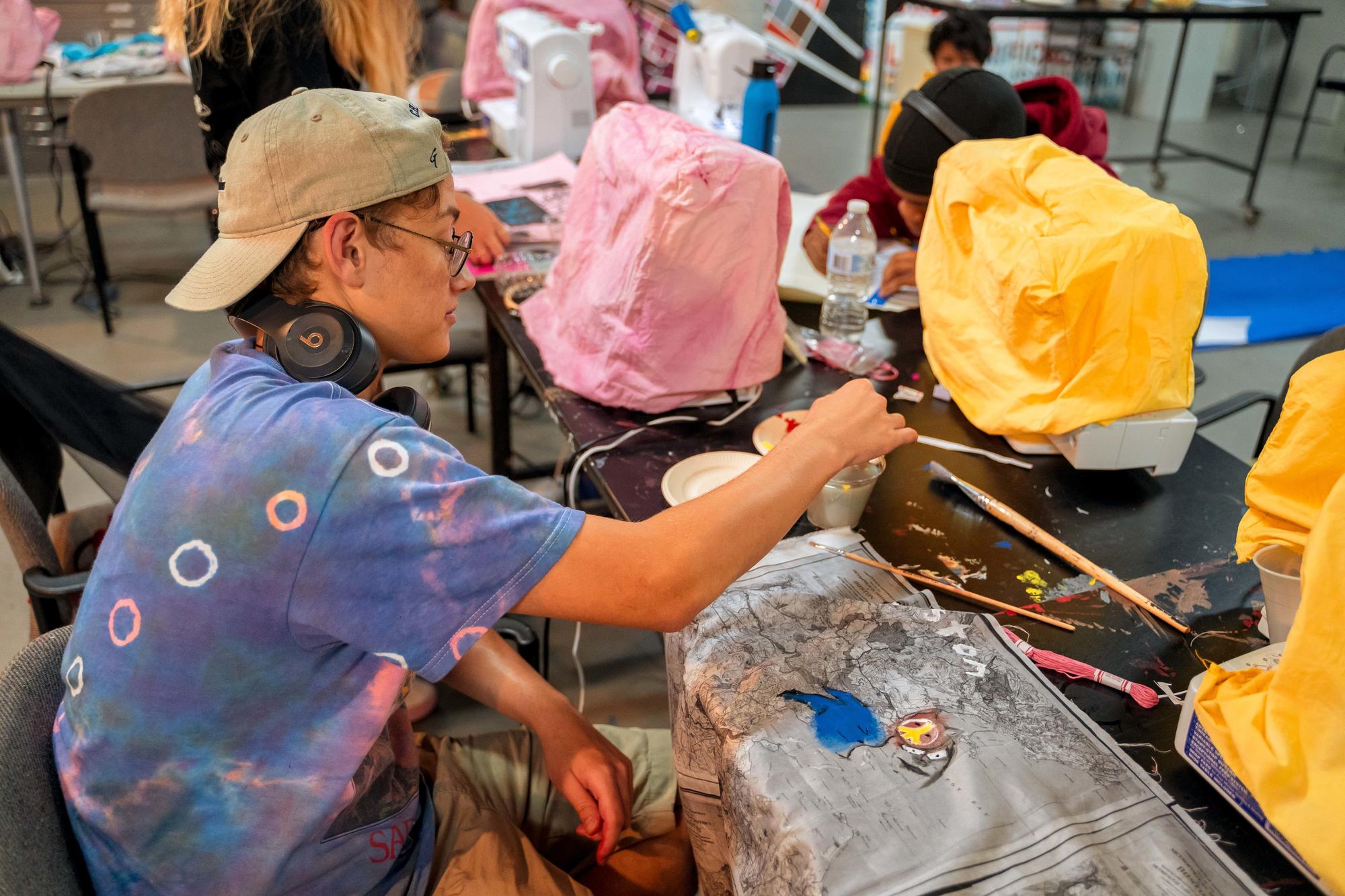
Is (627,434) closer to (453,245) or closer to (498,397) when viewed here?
(453,245)

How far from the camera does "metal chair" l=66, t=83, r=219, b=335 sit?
326cm

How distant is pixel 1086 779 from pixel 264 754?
697mm

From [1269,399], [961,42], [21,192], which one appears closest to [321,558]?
[1269,399]

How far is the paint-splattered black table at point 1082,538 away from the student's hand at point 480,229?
0.46 m

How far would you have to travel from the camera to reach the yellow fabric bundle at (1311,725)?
2.31 ft

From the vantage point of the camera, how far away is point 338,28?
5.82 ft

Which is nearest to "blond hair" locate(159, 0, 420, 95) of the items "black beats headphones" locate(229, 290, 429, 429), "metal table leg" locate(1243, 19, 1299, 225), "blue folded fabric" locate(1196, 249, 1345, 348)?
"black beats headphones" locate(229, 290, 429, 429)

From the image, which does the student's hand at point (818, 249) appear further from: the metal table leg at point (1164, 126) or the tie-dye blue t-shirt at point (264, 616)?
the metal table leg at point (1164, 126)

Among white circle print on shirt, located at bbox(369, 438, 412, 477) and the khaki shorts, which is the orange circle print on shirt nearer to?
white circle print on shirt, located at bbox(369, 438, 412, 477)

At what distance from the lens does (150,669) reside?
2.66 ft

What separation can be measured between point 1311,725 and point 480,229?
1.63m

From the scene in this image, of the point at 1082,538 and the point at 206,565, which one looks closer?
the point at 206,565

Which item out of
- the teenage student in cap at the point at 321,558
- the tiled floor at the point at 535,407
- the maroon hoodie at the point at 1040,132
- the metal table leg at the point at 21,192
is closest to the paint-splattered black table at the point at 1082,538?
the teenage student in cap at the point at 321,558

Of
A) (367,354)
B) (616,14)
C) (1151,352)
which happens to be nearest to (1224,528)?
(1151,352)
